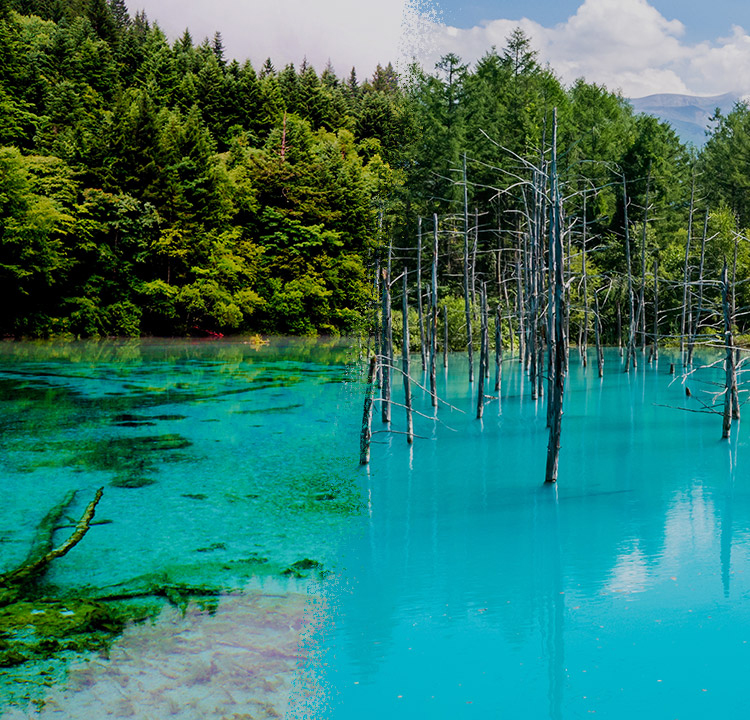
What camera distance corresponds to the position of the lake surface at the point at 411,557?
243 inches

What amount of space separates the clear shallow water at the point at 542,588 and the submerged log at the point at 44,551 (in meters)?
3.39

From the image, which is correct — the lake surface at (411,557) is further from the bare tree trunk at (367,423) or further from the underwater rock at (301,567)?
the bare tree trunk at (367,423)

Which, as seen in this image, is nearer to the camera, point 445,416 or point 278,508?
point 278,508

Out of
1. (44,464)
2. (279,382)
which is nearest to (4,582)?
(44,464)

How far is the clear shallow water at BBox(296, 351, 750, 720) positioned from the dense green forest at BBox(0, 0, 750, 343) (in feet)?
70.3

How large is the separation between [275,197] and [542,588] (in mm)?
44489

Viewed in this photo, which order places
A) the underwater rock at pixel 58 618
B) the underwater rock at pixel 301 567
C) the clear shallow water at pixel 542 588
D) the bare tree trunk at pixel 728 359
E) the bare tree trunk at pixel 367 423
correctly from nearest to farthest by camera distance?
1. the clear shallow water at pixel 542 588
2. the underwater rock at pixel 58 618
3. the underwater rock at pixel 301 567
4. the bare tree trunk at pixel 367 423
5. the bare tree trunk at pixel 728 359

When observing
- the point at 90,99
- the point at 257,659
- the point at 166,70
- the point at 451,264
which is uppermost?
the point at 166,70

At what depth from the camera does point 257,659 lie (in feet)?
21.6

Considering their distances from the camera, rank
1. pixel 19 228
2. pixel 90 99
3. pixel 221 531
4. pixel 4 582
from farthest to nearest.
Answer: pixel 90 99, pixel 19 228, pixel 221 531, pixel 4 582

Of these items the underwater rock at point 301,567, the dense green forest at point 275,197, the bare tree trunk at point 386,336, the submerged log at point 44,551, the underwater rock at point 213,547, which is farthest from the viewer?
the dense green forest at point 275,197

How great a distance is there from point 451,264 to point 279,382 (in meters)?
18.8

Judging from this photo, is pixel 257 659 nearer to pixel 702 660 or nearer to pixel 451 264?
pixel 702 660

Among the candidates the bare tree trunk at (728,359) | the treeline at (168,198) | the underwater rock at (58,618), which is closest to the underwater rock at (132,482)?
the underwater rock at (58,618)
